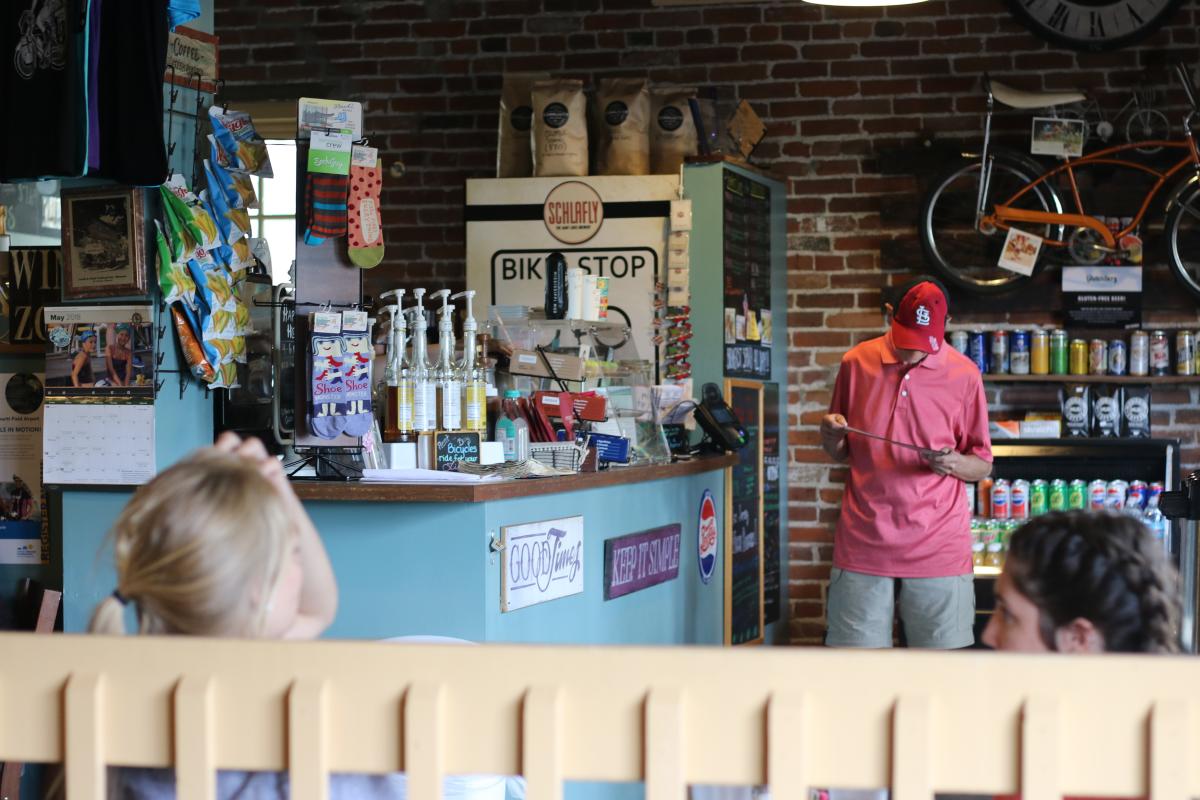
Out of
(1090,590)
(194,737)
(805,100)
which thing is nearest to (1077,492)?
(805,100)

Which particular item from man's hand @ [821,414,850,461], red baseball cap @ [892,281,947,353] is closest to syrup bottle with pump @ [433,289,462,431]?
man's hand @ [821,414,850,461]

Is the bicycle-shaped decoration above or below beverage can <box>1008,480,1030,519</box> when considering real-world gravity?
above

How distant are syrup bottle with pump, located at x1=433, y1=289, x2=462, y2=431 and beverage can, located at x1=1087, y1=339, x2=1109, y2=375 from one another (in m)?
3.25

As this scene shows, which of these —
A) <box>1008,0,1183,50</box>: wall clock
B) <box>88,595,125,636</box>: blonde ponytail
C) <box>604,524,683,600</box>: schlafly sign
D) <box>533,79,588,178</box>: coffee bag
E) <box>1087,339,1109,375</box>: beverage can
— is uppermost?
<box>1008,0,1183,50</box>: wall clock

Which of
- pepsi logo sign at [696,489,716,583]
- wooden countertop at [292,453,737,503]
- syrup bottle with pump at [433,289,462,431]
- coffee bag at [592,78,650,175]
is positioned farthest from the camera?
coffee bag at [592,78,650,175]

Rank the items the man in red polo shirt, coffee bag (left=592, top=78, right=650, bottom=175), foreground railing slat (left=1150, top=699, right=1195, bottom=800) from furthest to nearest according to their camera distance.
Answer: coffee bag (left=592, top=78, right=650, bottom=175), the man in red polo shirt, foreground railing slat (left=1150, top=699, right=1195, bottom=800)

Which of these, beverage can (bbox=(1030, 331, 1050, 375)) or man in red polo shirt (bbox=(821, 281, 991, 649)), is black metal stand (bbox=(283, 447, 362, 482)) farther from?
beverage can (bbox=(1030, 331, 1050, 375))

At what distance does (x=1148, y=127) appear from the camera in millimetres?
5930

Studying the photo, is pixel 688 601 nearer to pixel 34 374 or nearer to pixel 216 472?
pixel 34 374

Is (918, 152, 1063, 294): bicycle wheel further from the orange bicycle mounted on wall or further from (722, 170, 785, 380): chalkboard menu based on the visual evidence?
(722, 170, 785, 380): chalkboard menu

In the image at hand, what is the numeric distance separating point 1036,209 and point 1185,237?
61cm

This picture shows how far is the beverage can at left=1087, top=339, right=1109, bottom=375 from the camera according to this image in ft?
19.5

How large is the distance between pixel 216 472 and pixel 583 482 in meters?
2.39

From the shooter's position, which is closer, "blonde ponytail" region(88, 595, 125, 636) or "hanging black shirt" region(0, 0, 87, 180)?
"blonde ponytail" region(88, 595, 125, 636)
